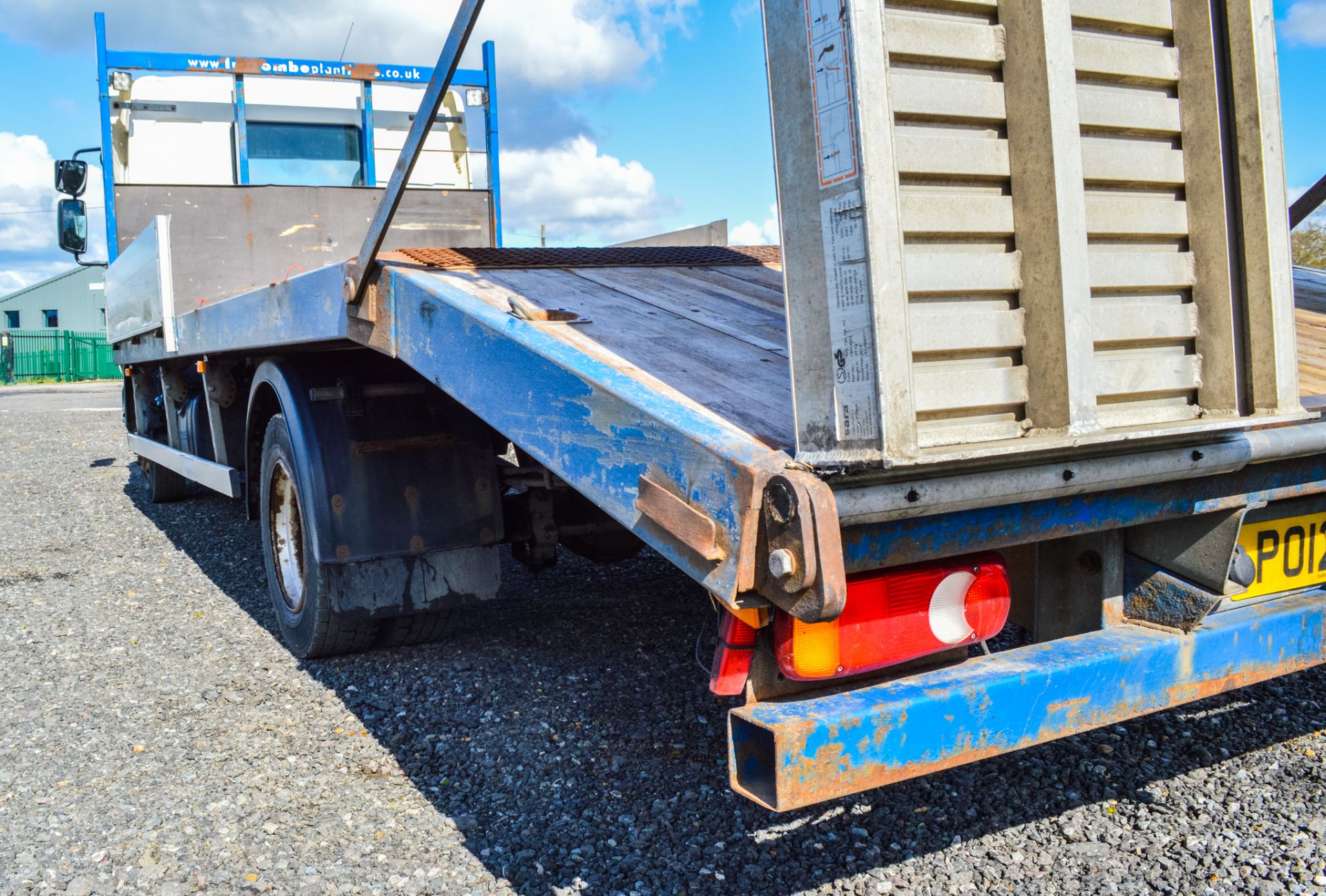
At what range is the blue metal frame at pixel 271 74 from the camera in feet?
21.6

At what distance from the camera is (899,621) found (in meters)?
2.12

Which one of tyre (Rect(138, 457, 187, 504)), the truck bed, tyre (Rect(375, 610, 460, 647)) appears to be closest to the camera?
the truck bed

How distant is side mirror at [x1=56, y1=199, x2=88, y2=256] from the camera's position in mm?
7496

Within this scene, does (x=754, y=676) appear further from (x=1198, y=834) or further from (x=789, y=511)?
(x=1198, y=834)

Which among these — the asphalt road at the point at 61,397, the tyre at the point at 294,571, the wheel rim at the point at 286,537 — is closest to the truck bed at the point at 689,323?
the tyre at the point at 294,571

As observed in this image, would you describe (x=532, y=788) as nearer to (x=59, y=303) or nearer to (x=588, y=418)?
(x=588, y=418)

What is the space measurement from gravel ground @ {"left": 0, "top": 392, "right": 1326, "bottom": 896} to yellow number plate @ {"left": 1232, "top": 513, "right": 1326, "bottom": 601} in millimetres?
654

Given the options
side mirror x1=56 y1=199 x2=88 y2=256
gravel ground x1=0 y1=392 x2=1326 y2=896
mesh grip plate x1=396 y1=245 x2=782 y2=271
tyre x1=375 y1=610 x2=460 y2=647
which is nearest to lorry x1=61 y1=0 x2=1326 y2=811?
mesh grip plate x1=396 y1=245 x2=782 y2=271

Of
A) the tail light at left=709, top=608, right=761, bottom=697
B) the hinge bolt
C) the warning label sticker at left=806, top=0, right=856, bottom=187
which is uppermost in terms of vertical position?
the warning label sticker at left=806, top=0, right=856, bottom=187

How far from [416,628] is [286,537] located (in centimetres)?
71

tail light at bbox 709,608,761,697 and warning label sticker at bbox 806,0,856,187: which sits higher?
warning label sticker at bbox 806,0,856,187

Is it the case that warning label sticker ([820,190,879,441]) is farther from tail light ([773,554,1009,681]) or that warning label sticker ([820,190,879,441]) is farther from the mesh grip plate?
the mesh grip plate

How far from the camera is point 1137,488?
226 cm

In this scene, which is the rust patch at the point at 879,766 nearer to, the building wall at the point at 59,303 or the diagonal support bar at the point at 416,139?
the diagonal support bar at the point at 416,139
